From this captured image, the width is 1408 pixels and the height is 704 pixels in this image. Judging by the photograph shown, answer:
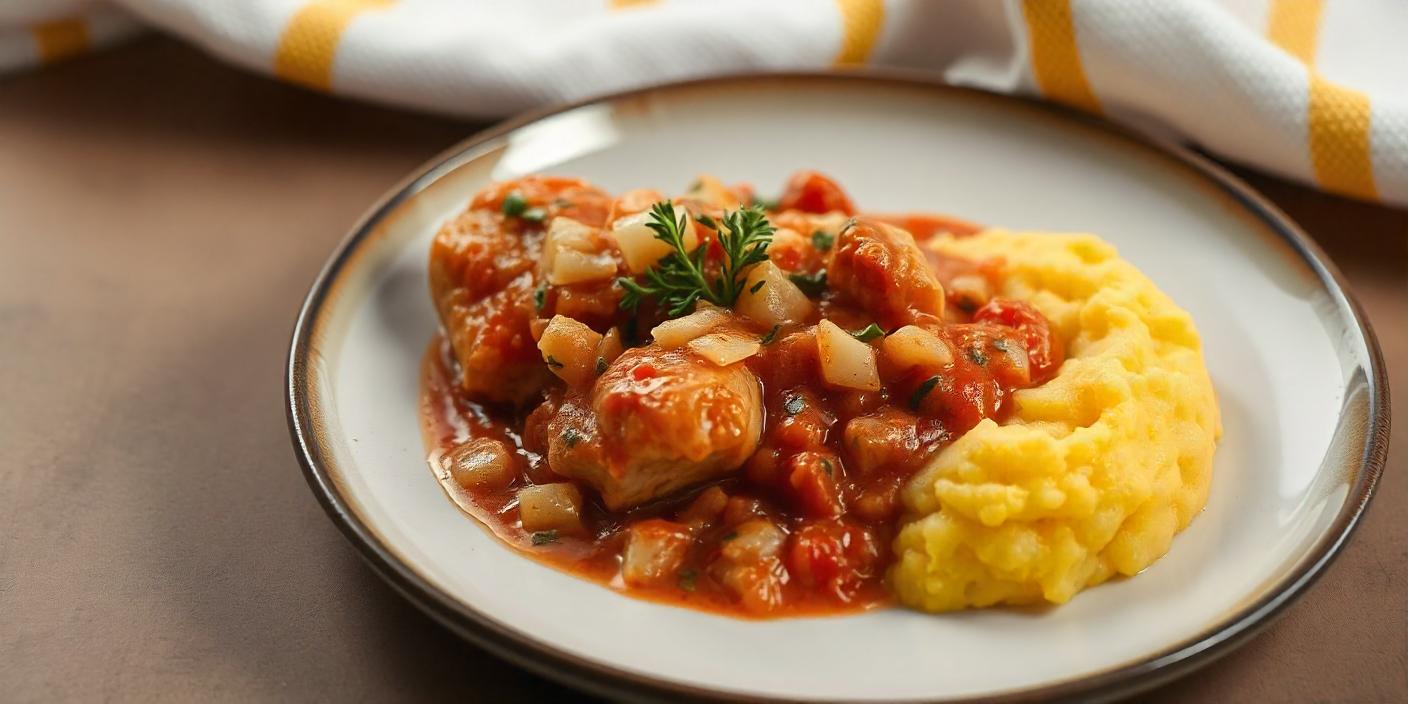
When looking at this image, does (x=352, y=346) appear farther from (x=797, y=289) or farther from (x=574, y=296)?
(x=797, y=289)

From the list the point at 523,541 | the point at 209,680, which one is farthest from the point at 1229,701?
the point at 209,680

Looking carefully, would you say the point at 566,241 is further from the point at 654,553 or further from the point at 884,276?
the point at 654,553

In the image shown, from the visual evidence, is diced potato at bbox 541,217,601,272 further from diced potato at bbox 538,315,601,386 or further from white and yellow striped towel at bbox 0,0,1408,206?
white and yellow striped towel at bbox 0,0,1408,206

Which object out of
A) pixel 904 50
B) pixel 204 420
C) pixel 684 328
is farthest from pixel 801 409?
pixel 904 50

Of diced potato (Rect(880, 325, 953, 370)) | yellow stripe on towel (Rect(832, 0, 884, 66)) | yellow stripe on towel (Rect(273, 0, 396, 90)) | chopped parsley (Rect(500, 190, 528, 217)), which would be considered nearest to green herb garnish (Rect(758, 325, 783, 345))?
diced potato (Rect(880, 325, 953, 370))

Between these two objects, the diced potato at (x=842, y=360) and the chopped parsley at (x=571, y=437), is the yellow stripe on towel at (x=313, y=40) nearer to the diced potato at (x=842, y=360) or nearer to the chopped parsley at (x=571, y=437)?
the chopped parsley at (x=571, y=437)

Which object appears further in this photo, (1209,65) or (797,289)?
(1209,65)

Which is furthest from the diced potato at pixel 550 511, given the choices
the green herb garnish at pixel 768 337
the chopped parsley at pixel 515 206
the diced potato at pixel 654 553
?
the chopped parsley at pixel 515 206
